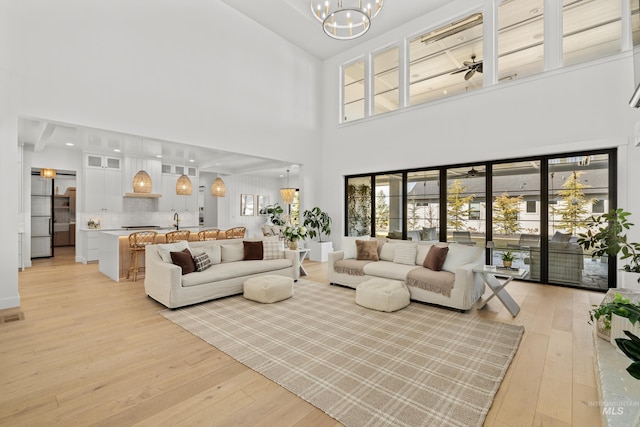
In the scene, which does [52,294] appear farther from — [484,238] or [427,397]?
[484,238]

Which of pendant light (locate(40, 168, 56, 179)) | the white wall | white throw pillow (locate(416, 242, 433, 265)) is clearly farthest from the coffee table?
pendant light (locate(40, 168, 56, 179))

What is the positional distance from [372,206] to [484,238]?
2746 millimetres

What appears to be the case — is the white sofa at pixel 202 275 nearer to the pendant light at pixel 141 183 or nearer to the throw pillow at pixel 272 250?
the throw pillow at pixel 272 250

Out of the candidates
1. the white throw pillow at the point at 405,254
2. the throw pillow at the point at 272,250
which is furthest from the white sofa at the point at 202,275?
the white throw pillow at the point at 405,254

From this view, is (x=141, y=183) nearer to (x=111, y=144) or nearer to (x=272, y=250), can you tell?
(x=111, y=144)

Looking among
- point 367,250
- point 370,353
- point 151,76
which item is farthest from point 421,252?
point 151,76

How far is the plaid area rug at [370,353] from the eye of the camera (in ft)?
Answer: 6.81

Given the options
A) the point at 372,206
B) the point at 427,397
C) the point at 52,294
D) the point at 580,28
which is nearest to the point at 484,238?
the point at 372,206

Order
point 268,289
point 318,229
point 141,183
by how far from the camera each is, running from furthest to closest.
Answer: point 318,229 < point 141,183 < point 268,289

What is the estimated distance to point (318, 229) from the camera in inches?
328

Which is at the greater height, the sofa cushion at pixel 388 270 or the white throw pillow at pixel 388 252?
the white throw pillow at pixel 388 252

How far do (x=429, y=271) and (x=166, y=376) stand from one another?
11.6ft

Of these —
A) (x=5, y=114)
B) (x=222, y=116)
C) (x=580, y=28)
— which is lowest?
(x=5, y=114)

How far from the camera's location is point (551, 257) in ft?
17.7
